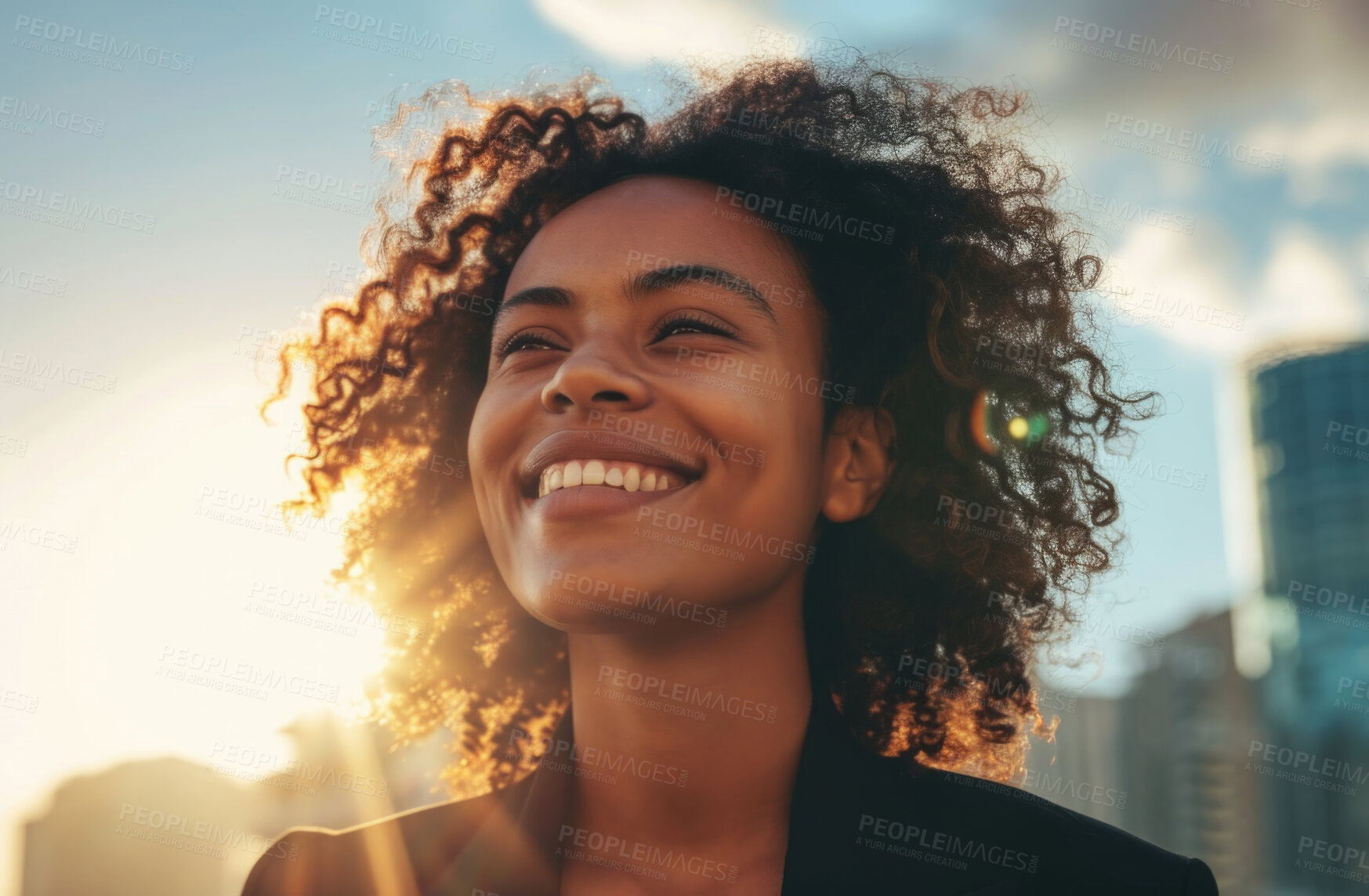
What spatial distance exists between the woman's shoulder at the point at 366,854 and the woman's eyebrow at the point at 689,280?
176 centimetres

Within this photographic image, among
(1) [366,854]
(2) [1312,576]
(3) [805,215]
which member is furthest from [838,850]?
(2) [1312,576]

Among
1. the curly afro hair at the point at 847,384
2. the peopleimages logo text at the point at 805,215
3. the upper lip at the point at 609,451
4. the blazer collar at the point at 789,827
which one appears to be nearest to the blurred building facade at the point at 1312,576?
the curly afro hair at the point at 847,384

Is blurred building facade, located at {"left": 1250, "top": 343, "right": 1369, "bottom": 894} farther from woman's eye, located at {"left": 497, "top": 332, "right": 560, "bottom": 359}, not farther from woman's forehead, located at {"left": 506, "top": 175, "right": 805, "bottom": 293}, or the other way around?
woman's eye, located at {"left": 497, "top": 332, "right": 560, "bottom": 359}

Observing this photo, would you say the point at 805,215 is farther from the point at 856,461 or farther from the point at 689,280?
the point at 856,461

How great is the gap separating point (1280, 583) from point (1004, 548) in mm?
96210

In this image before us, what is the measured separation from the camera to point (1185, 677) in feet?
317

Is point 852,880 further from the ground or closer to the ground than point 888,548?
closer to the ground

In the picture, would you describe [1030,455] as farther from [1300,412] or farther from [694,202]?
[1300,412]

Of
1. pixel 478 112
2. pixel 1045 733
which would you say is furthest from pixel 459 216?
pixel 1045 733

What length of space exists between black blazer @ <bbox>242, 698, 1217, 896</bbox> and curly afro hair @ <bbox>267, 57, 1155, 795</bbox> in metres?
0.32

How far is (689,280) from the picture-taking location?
119 inches

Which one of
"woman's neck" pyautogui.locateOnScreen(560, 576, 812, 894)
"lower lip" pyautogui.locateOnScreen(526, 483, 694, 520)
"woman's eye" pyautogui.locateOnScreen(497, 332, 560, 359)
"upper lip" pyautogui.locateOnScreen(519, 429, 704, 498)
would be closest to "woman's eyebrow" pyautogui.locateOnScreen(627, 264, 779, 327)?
"woman's eye" pyautogui.locateOnScreen(497, 332, 560, 359)

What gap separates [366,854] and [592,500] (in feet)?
4.84

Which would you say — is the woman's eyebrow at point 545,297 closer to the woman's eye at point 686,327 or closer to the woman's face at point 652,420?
the woman's face at point 652,420
